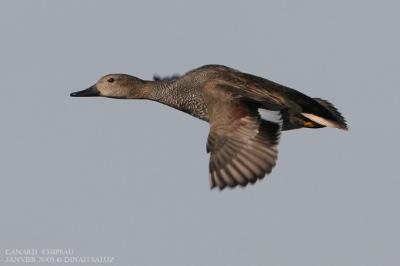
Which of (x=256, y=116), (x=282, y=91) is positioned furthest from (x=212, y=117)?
(x=282, y=91)

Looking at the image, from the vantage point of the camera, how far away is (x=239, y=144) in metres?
9.52

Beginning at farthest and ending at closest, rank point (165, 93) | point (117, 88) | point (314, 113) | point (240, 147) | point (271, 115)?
1. point (117, 88)
2. point (165, 93)
3. point (314, 113)
4. point (271, 115)
5. point (240, 147)

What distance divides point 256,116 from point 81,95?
396 centimetres

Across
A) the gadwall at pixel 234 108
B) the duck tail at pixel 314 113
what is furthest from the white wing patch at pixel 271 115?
the duck tail at pixel 314 113

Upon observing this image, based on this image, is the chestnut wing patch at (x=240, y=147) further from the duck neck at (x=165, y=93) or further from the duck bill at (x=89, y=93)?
the duck bill at (x=89, y=93)

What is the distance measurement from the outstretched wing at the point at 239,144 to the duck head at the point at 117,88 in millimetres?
2749

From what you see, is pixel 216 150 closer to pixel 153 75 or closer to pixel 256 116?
pixel 256 116

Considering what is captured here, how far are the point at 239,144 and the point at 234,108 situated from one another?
71 centimetres

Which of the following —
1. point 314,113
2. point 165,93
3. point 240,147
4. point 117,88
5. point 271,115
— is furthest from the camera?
point 117,88

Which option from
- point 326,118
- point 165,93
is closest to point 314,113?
point 326,118

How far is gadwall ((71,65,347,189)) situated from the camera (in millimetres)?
9289

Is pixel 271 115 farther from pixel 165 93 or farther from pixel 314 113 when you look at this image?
pixel 165 93

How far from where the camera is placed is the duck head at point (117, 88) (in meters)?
12.7

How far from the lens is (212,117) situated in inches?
399
